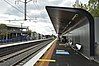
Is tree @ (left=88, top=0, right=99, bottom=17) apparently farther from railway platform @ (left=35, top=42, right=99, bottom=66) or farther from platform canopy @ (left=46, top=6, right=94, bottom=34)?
railway platform @ (left=35, top=42, right=99, bottom=66)

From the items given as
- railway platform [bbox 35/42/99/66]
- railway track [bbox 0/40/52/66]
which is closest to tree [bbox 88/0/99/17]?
railway track [bbox 0/40/52/66]

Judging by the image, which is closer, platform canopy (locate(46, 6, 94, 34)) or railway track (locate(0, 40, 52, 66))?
railway track (locate(0, 40, 52, 66))

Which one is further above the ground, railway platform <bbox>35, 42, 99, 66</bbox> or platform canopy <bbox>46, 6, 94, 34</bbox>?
platform canopy <bbox>46, 6, 94, 34</bbox>

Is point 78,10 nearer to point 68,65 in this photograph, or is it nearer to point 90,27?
point 90,27

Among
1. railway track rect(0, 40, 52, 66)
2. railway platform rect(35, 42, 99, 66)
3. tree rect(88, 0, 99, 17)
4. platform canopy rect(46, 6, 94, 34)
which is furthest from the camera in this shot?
tree rect(88, 0, 99, 17)

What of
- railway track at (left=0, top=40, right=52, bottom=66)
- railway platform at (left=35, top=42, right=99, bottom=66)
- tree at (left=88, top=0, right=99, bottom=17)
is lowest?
railway track at (left=0, top=40, right=52, bottom=66)

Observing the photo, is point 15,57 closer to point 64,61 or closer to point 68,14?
point 68,14

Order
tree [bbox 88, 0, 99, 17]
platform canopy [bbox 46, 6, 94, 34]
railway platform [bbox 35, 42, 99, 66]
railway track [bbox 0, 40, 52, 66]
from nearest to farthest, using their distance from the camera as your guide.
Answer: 1. railway platform [bbox 35, 42, 99, 66]
2. railway track [bbox 0, 40, 52, 66]
3. platform canopy [bbox 46, 6, 94, 34]
4. tree [bbox 88, 0, 99, 17]

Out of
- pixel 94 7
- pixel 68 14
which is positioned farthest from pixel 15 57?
pixel 94 7

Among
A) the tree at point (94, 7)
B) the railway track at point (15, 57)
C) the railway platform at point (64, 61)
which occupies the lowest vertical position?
the railway track at point (15, 57)

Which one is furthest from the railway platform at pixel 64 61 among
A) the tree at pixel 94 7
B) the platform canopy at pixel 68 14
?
the tree at pixel 94 7

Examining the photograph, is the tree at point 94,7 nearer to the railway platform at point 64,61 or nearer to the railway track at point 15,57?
the railway track at point 15,57

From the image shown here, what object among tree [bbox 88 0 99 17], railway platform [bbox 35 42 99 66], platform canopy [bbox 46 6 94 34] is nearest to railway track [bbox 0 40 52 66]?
railway platform [bbox 35 42 99 66]

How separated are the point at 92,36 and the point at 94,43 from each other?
0.62m
